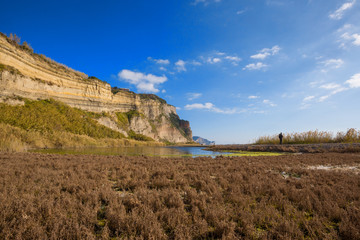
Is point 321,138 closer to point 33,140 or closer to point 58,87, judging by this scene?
point 33,140

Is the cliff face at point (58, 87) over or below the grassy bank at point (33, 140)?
over

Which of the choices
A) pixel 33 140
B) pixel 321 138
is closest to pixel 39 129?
pixel 33 140

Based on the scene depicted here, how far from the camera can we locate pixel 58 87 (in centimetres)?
5391

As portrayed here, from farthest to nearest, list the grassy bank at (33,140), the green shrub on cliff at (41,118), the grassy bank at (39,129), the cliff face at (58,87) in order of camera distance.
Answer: the cliff face at (58,87)
the green shrub on cliff at (41,118)
the grassy bank at (39,129)
the grassy bank at (33,140)

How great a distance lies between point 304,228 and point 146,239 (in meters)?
2.93

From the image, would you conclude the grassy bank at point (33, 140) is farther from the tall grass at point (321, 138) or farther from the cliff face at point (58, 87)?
the tall grass at point (321, 138)

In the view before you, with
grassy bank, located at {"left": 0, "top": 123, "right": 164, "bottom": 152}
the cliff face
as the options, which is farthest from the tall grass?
the cliff face

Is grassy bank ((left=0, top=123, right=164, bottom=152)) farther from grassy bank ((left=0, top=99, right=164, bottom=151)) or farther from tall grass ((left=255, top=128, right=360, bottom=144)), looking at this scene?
tall grass ((left=255, top=128, right=360, bottom=144))

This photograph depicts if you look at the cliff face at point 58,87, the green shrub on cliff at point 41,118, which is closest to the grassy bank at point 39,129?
the green shrub on cliff at point 41,118

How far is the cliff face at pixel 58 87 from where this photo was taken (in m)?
37.8

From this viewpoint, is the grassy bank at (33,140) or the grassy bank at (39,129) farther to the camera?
the grassy bank at (39,129)

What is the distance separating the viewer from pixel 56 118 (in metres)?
39.8

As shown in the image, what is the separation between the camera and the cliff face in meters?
37.8

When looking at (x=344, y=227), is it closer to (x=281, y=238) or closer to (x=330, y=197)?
(x=281, y=238)
